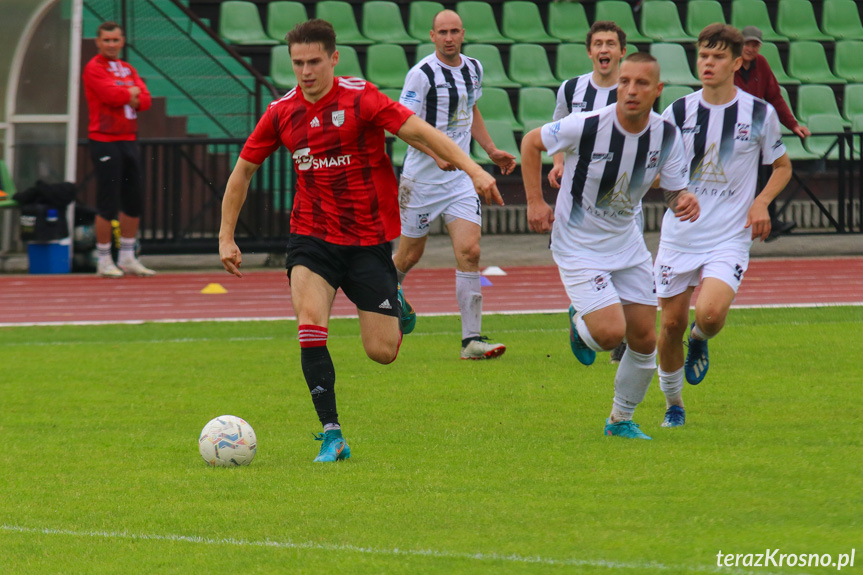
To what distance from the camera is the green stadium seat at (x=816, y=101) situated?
20.0 meters

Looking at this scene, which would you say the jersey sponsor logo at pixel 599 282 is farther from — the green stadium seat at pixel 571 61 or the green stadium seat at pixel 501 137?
the green stadium seat at pixel 571 61

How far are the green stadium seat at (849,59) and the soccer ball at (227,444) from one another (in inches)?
686

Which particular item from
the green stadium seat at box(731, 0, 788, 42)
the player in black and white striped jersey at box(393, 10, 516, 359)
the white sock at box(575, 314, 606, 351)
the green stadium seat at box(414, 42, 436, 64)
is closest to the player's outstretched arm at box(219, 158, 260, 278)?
the white sock at box(575, 314, 606, 351)

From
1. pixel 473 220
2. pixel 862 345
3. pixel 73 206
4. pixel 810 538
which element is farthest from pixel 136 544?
pixel 73 206

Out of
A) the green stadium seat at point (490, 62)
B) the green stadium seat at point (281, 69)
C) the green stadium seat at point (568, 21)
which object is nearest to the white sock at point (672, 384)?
the green stadium seat at point (281, 69)

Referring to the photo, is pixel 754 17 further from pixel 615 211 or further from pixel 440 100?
pixel 615 211

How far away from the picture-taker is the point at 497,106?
19.4 meters

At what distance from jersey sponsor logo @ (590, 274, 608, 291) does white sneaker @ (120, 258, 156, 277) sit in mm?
10216

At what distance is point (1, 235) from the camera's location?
16.6m

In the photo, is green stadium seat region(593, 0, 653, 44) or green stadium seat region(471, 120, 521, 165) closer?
green stadium seat region(471, 120, 521, 165)

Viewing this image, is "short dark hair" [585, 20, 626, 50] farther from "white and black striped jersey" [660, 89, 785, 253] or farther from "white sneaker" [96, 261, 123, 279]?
"white sneaker" [96, 261, 123, 279]

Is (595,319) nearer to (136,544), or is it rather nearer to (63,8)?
(136,544)

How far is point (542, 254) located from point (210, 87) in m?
5.26

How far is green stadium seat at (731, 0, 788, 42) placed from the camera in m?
21.3
